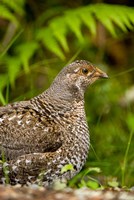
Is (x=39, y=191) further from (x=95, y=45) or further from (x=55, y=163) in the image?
(x=95, y=45)

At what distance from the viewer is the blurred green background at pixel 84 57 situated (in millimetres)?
8203

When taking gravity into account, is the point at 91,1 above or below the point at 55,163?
above

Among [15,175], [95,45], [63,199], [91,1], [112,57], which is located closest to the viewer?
[63,199]

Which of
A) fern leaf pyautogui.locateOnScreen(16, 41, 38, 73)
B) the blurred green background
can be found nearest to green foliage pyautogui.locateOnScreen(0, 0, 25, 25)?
the blurred green background

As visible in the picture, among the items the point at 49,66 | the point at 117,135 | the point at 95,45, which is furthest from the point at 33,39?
the point at 95,45

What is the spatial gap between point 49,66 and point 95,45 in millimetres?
2360

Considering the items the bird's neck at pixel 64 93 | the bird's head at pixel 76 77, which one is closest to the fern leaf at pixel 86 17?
the bird's head at pixel 76 77

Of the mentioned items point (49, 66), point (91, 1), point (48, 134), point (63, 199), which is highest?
point (91, 1)

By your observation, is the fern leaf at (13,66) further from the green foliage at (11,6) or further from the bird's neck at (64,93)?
the bird's neck at (64,93)

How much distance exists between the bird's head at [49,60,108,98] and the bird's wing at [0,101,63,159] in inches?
16.8

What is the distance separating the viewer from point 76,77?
23.6 ft

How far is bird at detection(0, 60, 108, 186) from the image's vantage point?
646 centimetres

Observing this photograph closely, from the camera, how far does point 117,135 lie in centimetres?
898

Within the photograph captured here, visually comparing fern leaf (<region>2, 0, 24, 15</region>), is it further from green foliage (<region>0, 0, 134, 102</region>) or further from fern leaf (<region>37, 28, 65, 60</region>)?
fern leaf (<region>37, 28, 65, 60</region>)
